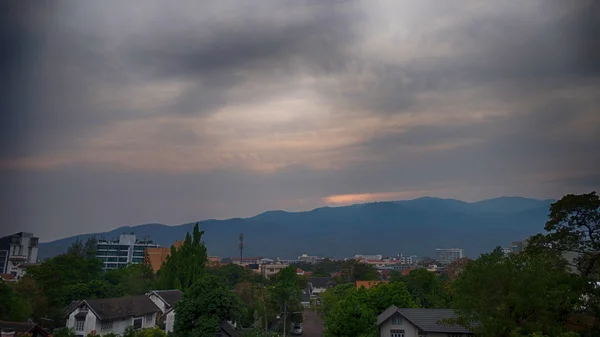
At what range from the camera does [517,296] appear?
13.8 meters

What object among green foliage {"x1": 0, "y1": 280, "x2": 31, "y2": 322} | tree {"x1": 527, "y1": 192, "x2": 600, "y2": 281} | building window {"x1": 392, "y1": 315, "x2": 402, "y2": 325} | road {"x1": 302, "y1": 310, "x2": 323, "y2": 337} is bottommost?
road {"x1": 302, "y1": 310, "x2": 323, "y2": 337}

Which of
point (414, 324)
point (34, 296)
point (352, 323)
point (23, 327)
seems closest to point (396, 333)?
point (414, 324)

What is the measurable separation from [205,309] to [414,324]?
10.2 meters

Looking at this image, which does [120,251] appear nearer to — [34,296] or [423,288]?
[34,296]

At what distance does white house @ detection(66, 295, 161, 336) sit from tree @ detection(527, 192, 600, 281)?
22.2 meters

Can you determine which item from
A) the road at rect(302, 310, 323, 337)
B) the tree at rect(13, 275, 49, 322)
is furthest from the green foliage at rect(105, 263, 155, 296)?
the road at rect(302, 310, 323, 337)

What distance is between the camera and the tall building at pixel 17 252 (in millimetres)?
58656

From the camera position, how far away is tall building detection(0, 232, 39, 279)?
58.7m

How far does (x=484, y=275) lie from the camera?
14594mm

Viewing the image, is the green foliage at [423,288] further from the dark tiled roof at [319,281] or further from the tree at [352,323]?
the dark tiled roof at [319,281]

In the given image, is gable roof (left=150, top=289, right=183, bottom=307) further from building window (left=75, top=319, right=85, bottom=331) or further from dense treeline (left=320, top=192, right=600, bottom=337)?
dense treeline (left=320, top=192, right=600, bottom=337)

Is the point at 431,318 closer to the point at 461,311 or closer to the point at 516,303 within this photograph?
the point at 461,311

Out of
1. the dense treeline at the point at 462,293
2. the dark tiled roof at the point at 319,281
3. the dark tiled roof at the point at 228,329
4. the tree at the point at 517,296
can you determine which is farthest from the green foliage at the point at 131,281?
the dark tiled roof at the point at 319,281

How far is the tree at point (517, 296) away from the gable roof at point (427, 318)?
6666 millimetres
